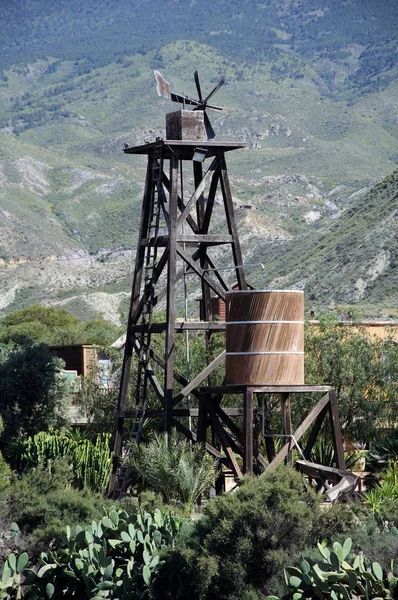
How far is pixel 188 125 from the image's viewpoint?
27000 mm

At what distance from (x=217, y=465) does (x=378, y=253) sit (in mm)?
65895

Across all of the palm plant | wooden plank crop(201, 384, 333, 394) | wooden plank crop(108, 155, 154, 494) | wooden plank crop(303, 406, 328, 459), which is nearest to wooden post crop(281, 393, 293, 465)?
wooden plank crop(303, 406, 328, 459)

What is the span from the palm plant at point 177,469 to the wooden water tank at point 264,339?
1595 mm

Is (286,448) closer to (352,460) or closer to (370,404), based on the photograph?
(352,460)

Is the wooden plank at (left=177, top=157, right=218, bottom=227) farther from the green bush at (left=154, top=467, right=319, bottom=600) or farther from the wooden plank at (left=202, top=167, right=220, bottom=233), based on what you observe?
the green bush at (left=154, top=467, right=319, bottom=600)

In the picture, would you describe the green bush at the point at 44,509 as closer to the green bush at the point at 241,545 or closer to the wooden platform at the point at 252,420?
the wooden platform at the point at 252,420

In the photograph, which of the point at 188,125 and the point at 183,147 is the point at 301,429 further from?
the point at 188,125

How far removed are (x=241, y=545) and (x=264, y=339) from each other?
6.26 m

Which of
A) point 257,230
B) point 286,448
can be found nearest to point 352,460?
point 286,448

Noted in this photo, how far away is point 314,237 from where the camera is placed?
117m

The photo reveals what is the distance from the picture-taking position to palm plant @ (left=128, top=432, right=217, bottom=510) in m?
23.8

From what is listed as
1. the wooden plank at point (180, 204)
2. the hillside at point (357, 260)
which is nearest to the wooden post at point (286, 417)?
the wooden plank at point (180, 204)

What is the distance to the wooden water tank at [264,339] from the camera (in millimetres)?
23703

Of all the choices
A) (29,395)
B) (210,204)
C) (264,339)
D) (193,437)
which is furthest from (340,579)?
(29,395)
